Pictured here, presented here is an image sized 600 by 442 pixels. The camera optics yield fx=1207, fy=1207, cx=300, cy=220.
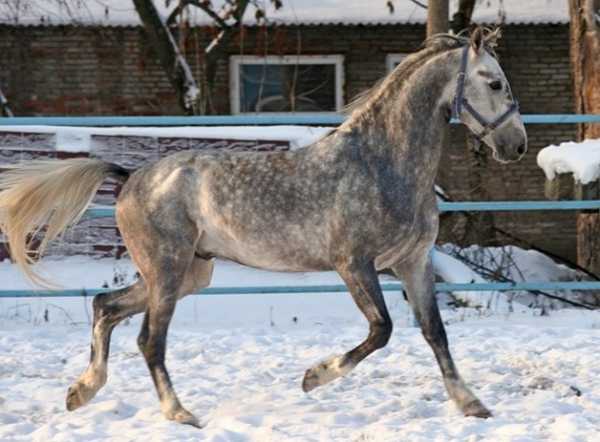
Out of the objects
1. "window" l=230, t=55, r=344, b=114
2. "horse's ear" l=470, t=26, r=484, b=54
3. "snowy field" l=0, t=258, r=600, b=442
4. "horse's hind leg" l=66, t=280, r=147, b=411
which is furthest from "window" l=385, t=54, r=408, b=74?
"horse's ear" l=470, t=26, r=484, b=54

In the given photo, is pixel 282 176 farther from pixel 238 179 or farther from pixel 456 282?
pixel 456 282

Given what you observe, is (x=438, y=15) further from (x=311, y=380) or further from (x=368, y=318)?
(x=311, y=380)

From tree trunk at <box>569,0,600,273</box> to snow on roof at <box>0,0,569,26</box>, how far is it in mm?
3581

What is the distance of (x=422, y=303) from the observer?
5.43 metres

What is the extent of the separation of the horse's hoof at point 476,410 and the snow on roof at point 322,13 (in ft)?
29.5

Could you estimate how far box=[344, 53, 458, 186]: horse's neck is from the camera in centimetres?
523

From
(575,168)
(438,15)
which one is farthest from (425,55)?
(438,15)

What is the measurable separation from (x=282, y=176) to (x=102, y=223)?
410cm

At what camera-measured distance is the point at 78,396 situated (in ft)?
17.6

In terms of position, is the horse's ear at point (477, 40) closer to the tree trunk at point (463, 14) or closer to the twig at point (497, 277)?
the twig at point (497, 277)

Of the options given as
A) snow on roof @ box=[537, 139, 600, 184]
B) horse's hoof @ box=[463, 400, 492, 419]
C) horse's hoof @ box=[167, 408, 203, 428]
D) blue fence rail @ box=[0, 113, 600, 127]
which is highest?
blue fence rail @ box=[0, 113, 600, 127]

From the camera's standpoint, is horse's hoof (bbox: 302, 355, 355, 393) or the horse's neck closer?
horse's hoof (bbox: 302, 355, 355, 393)

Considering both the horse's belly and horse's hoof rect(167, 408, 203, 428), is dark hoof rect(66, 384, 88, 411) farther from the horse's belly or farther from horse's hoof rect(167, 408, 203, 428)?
the horse's belly

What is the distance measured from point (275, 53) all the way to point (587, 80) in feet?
16.9
